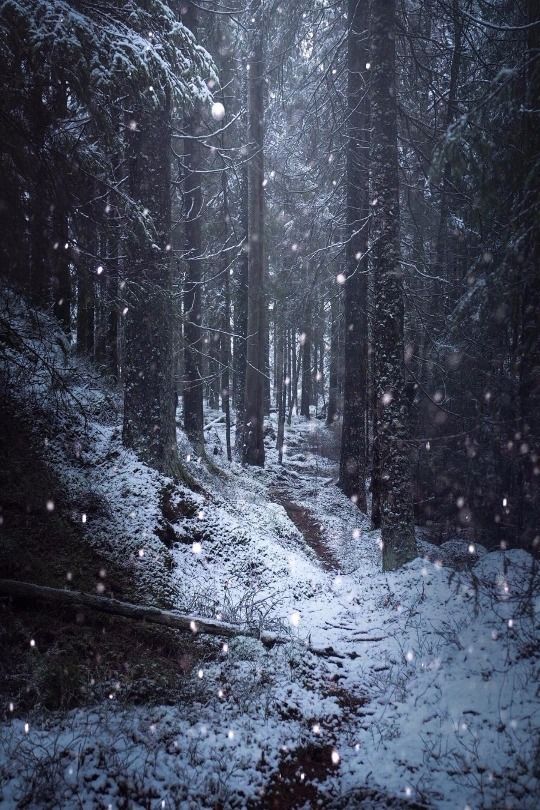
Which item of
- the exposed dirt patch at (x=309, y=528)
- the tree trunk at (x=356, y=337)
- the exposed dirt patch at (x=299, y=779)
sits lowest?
the exposed dirt patch at (x=309, y=528)

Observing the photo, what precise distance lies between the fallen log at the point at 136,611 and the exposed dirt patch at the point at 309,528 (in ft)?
12.0

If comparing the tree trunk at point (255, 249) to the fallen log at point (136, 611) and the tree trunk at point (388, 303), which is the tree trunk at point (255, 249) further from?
the fallen log at point (136, 611)

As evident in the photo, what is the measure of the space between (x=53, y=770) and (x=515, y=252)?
6797mm

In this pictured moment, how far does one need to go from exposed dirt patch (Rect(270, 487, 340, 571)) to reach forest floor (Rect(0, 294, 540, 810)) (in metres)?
1.07

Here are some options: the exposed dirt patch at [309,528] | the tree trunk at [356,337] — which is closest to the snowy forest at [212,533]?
the exposed dirt patch at [309,528]

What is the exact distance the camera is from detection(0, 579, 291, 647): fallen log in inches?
195

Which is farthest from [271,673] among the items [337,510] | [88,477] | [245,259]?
[245,259]

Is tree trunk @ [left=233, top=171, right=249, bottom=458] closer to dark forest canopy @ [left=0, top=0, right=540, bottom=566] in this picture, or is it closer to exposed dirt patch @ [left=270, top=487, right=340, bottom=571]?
dark forest canopy @ [left=0, top=0, right=540, bottom=566]

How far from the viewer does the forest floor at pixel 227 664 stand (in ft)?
11.5

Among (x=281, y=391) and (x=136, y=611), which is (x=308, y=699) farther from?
(x=281, y=391)

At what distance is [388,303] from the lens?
759 cm

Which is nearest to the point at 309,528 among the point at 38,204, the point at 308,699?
the point at 308,699

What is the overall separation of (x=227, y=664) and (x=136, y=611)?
120 cm

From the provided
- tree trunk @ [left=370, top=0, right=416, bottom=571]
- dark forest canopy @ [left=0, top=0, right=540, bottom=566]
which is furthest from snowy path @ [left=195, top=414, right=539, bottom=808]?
dark forest canopy @ [left=0, top=0, right=540, bottom=566]
